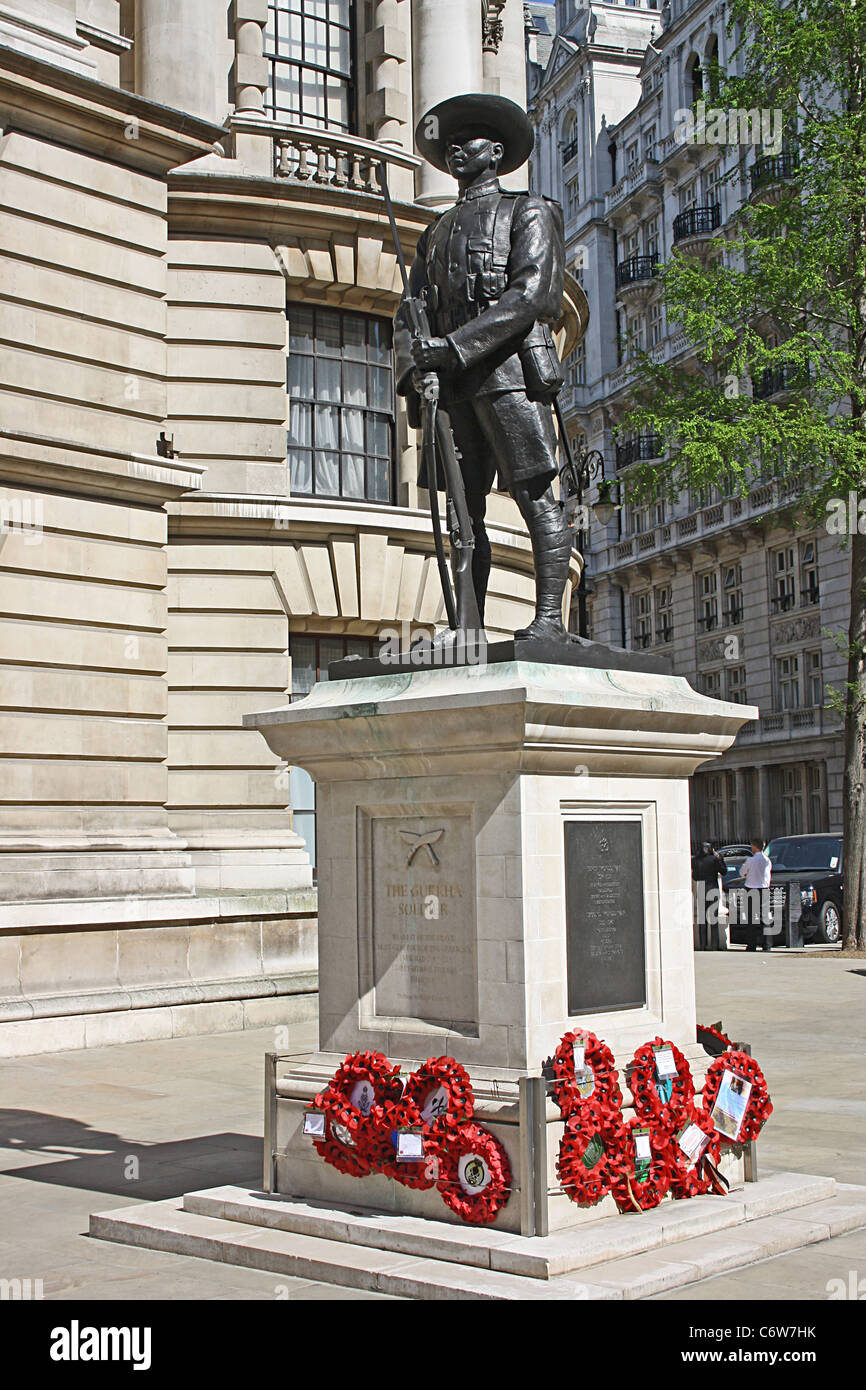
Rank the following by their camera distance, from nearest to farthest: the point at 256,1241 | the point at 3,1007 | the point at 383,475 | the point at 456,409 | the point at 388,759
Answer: the point at 256,1241, the point at 388,759, the point at 456,409, the point at 3,1007, the point at 383,475

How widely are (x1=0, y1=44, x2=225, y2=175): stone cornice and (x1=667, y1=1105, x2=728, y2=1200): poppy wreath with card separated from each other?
12877 mm

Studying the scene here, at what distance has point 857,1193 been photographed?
7.80m

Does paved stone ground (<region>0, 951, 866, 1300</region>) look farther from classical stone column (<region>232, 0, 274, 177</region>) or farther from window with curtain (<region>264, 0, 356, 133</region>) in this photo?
window with curtain (<region>264, 0, 356, 133</region>)

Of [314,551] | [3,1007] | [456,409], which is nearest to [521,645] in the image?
[456,409]

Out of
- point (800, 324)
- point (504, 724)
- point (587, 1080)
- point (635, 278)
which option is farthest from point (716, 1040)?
point (635, 278)

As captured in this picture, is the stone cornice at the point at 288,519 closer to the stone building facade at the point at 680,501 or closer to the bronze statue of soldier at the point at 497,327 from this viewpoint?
the bronze statue of soldier at the point at 497,327

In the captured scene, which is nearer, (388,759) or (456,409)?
(388,759)

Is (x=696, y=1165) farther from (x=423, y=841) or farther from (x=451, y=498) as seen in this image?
(x=451, y=498)

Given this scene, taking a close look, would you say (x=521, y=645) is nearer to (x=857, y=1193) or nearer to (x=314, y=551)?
(x=857, y=1193)

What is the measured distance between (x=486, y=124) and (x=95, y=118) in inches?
381

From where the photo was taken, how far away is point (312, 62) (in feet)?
72.7

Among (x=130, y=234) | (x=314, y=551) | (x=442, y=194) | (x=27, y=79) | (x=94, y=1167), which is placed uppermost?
(x=442, y=194)

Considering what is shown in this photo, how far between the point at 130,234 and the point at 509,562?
7707 mm

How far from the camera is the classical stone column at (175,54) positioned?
63.4 ft
